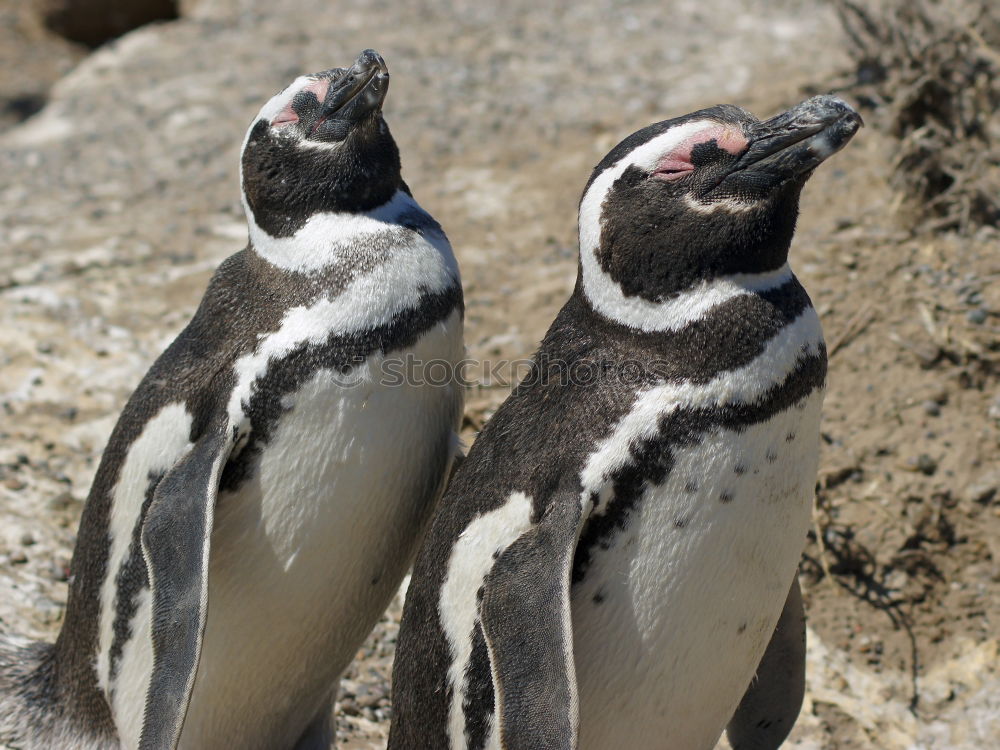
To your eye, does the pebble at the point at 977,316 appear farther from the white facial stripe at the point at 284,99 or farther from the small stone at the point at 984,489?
the white facial stripe at the point at 284,99

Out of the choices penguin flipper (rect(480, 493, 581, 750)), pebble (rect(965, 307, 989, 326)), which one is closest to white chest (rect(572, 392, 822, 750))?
penguin flipper (rect(480, 493, 581, 750))

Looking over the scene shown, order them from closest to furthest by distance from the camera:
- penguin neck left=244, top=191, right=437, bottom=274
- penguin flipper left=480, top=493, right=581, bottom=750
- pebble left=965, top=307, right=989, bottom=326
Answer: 1. penguin flipper left=480, top=493, right=581, bottom=750
2. penguin neck left=244, top=191, right=437, bottom=274
3. pebble left=965, top=307, right=989, bottom=326

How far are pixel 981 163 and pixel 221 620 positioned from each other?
11.0 ft

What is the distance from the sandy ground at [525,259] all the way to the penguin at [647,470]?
1058 millimetres

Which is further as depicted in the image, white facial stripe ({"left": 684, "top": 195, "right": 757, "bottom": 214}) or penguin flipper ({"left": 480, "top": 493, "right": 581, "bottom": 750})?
white facial stripe ({"left": 684, "top": 195, "right": 757, "bottom": 214})

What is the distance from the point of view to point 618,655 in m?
2.62

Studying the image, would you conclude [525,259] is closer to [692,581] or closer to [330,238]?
[330,238]

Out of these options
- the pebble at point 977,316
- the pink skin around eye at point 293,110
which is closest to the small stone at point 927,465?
the pebble at point 977,316

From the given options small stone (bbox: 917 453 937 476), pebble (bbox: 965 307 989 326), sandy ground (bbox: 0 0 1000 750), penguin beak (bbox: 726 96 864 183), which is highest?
penguin beak (bbox: 726 96 864 183)

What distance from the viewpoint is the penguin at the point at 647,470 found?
7.97 ft

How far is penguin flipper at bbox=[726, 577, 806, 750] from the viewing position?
3.11 metres

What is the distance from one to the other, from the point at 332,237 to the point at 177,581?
0.89 m

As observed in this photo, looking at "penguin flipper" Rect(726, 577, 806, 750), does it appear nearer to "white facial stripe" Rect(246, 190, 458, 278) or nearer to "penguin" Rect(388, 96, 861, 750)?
"penguin" Rect(388, 96, 861, 750)

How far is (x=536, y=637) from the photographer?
7.81 feet
